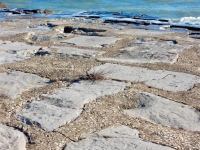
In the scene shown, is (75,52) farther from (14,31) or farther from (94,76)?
(14,31)

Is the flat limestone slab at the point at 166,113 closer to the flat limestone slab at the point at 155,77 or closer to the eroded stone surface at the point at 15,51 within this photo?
the flat limestone slab at the point at 155,77

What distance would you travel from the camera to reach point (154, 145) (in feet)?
6.02

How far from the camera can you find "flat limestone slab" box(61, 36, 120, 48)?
422cm

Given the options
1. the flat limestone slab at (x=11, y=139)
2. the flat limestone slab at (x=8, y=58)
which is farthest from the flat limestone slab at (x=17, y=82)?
the flat limestone slab at (x=11, y=139)

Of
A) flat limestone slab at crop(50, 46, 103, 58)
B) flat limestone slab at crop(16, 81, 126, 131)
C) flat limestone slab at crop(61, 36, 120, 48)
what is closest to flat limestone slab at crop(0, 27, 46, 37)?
flat limestone slab at crop(61, 36, 120, 48)

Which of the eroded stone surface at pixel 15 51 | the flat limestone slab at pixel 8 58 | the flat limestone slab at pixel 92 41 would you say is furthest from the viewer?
the flat limestone slab at pixel 92 41

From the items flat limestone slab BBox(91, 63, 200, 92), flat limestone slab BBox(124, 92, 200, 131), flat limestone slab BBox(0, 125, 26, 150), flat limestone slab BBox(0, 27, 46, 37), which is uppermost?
flat limestone slab BBox(0, 27, 46, 37)

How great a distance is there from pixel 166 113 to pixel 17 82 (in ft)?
4.15

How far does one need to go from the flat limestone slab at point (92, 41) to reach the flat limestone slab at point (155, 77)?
1.03 meters

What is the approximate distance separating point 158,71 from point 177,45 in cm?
121

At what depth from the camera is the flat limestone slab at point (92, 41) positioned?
13.9ft

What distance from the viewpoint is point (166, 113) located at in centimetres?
225

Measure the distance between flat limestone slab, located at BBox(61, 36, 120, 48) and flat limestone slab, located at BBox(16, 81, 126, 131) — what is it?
1521 millimetres

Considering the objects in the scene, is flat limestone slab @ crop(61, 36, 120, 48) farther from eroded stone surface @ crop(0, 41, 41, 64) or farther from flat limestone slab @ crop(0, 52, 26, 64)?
flat limestone slab @ crop(0, 52, 26, 64)
